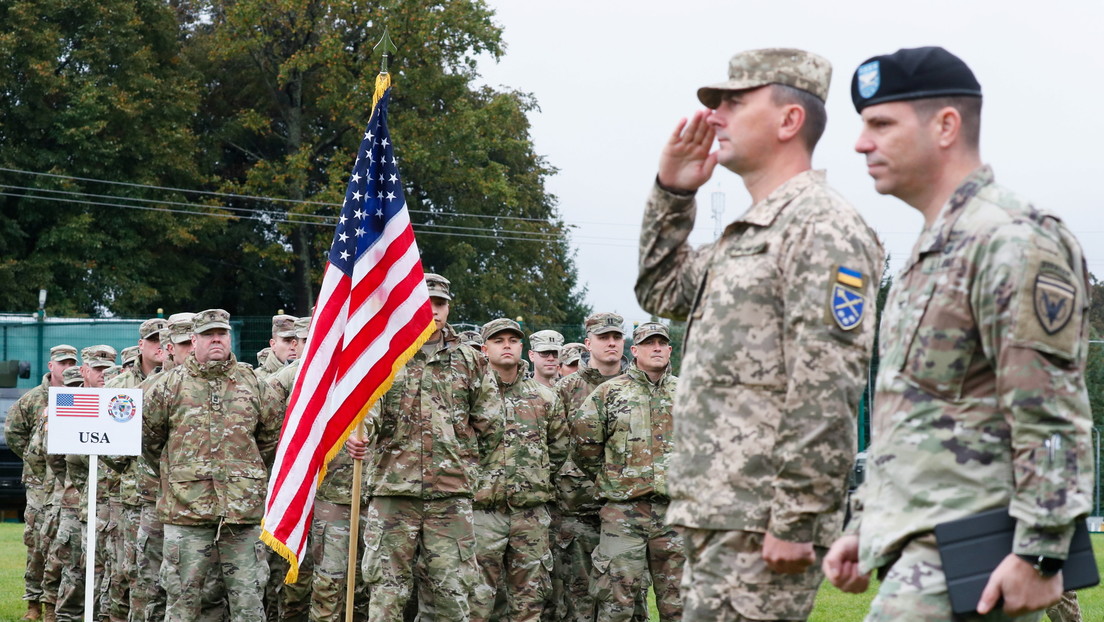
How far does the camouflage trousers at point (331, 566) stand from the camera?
35.1ft

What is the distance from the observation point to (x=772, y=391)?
14.4 ft

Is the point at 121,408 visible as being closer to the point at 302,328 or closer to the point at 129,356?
the point at 302,328

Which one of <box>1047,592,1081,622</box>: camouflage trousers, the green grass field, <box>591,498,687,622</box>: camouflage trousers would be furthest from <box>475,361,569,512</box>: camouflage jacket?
<box>1047,592,1081,622</box>: camouflage trousers

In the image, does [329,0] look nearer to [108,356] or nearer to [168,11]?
[168,11]

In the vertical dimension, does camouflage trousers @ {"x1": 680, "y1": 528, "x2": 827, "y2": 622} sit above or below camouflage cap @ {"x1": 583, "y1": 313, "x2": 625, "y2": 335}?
below

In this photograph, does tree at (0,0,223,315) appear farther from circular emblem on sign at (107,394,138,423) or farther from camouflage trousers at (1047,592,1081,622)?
camouflage trousers at (1047,592,1081,622)

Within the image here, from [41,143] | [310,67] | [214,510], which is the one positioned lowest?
[214,510]

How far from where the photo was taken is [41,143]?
34.3 m

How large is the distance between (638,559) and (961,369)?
685 centimetres

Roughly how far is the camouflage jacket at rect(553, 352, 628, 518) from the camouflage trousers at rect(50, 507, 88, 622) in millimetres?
4185

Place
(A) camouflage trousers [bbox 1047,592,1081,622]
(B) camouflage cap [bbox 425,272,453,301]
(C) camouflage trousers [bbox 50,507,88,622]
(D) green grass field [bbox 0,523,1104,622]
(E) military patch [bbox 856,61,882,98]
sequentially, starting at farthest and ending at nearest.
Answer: (C) camouflage trousers [bbox 50,507,88,622] < (D) green grass field [bbox 0,523,1104,622] < (B) camouflage cap [bbox 425,272,453,301] < (A) camouflage trousers [bbox 1047,592,1081,622] < (E) military patch [bbox 856,61,882,98]

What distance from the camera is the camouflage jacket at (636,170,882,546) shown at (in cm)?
413

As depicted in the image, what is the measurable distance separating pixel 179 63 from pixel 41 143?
423 cm

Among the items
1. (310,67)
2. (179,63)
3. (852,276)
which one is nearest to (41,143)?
(179,63)
